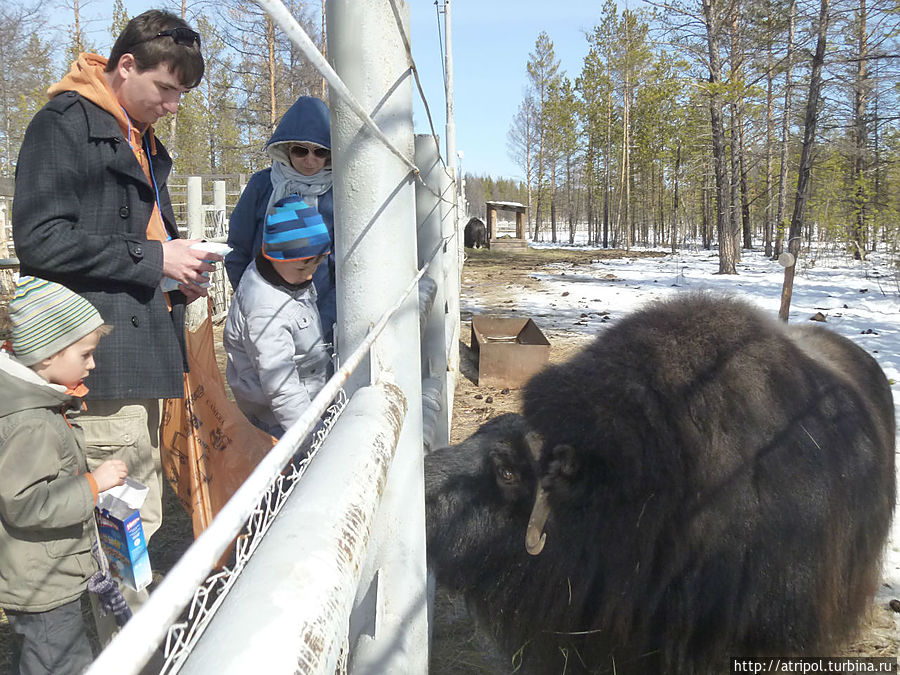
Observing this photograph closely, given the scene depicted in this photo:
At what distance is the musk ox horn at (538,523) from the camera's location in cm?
219

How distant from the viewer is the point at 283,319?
210 centimetres

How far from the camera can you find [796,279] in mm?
14828

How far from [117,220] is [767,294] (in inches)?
494

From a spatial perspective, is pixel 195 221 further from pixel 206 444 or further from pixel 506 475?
pixel 506 475

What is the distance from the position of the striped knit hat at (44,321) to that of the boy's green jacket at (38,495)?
5cm

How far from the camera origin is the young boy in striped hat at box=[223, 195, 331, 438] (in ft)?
6.64

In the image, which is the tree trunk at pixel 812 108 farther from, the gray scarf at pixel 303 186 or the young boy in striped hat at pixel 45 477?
the young boy in striped hat at pixel 45 477

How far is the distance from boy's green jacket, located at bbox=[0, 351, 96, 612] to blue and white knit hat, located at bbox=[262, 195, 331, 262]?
28.1 inches

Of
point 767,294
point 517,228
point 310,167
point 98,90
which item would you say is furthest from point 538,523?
point 517,228

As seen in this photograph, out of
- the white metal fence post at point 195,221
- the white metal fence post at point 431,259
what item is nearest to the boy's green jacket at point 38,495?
the white metal fence post at point 431,259

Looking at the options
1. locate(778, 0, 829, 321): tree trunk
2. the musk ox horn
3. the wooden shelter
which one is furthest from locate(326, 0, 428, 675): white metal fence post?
the wooden shelter

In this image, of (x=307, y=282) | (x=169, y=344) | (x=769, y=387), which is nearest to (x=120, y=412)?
(x=169, y=344)

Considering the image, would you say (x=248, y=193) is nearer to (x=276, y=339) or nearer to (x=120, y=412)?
(x=276, y=339)

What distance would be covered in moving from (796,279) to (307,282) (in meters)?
15.2
